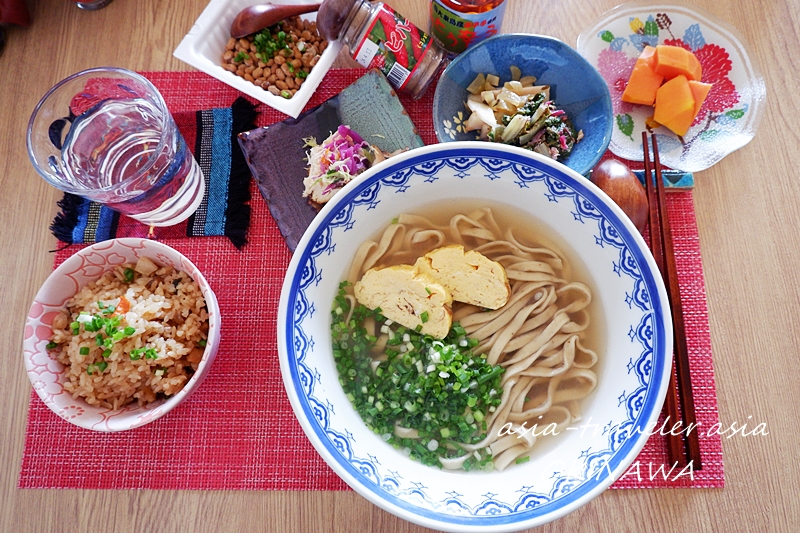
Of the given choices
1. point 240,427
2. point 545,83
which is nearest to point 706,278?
point 545,83

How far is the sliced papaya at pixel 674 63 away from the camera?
1531mm

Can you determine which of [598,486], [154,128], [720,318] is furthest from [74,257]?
[720,318]

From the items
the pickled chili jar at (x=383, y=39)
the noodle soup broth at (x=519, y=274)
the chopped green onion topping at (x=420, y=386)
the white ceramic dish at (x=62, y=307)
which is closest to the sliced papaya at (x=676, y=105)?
the noodle soup broth at (x=519, y=274)

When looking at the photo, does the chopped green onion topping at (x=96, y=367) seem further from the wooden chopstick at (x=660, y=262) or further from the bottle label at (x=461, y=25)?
the wooden chopstick at (x=660, y=262)

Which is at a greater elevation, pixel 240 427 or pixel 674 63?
pixel 674 63

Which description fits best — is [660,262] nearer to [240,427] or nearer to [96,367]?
[240,427]

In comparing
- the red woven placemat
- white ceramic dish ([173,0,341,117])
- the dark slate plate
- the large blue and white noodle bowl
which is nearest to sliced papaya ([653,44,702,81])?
the red woven placemat

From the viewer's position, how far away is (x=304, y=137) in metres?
1.56

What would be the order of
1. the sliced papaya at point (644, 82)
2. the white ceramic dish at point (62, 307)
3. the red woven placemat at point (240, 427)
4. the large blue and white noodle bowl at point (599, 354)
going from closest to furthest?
the large blue and white noodle bowl at point (599, 354)
the white ceramic dish at point (62, 307)
the red woven placemat at point (240, 427)
the sliced papaya at point (644, 82)

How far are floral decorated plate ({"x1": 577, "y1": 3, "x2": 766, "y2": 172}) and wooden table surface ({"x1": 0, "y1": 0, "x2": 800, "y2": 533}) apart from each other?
0.23 feet

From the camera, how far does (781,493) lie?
4.74ft

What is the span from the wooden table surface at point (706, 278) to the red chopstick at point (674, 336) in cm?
14

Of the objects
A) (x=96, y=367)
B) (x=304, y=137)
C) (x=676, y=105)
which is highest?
(x=676, y=105)

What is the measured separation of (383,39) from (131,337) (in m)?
1.05
